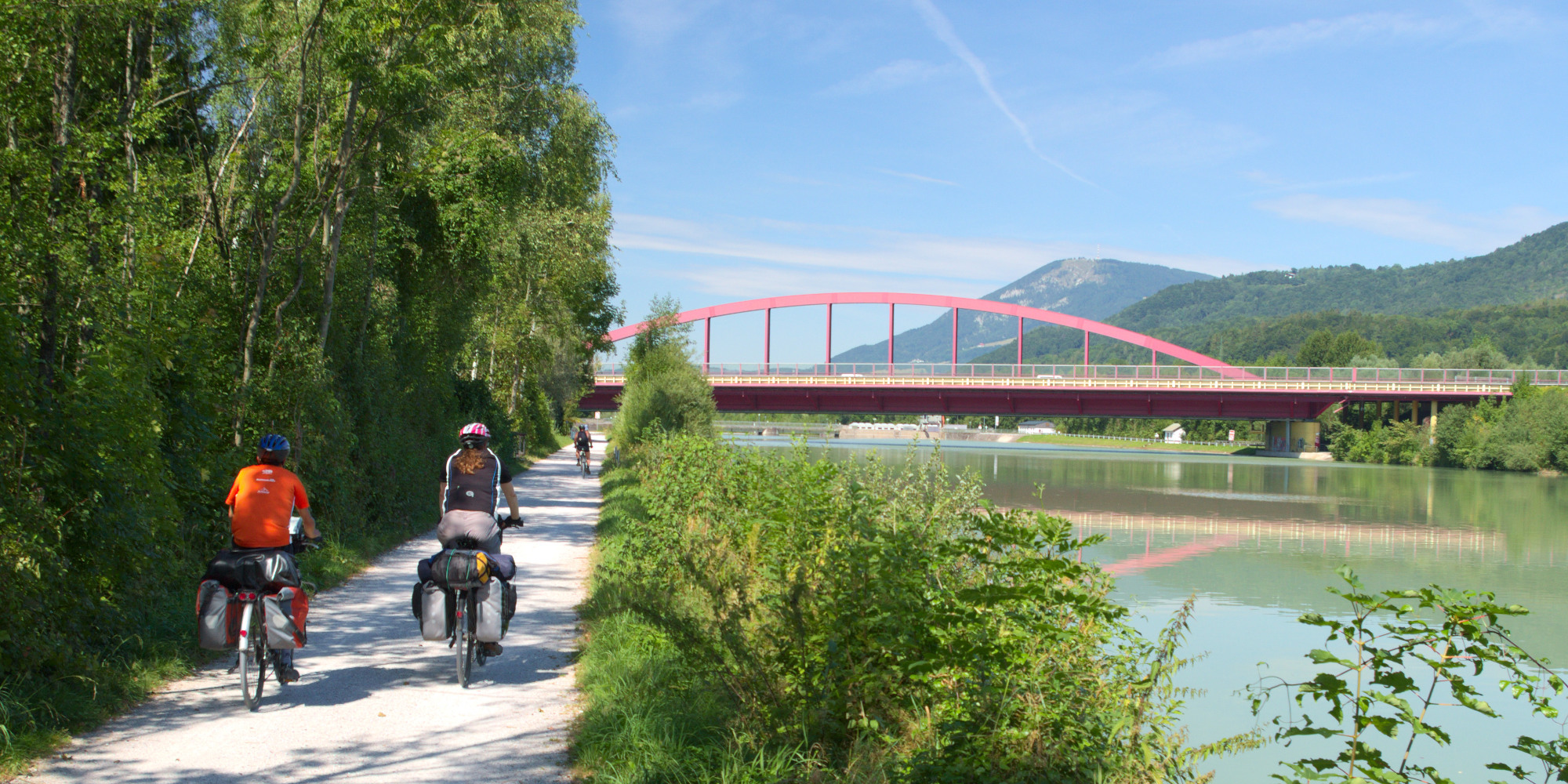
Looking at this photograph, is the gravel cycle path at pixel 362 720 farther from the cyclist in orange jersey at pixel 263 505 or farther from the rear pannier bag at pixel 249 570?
the cyclist in orange jersey at pixel 263 505

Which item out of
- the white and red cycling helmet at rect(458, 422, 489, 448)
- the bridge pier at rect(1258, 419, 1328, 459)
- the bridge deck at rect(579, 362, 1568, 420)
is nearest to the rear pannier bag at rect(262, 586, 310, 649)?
the white and red cycling helmet at rect(458, 422, 489, 448)

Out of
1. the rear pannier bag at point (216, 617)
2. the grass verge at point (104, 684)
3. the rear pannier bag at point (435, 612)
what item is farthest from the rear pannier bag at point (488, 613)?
the grass verge at point (104, 684)

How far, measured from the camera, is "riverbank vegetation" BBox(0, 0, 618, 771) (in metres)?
5.16

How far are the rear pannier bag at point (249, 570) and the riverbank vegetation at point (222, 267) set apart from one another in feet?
2.06

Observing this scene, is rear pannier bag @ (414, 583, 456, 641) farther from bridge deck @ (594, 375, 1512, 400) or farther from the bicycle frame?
bridge deck @ (594, 375, 1512, 400)

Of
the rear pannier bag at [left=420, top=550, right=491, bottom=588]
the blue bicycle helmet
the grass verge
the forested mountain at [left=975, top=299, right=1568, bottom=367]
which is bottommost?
the grass verge

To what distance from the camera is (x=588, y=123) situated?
16.7 metres

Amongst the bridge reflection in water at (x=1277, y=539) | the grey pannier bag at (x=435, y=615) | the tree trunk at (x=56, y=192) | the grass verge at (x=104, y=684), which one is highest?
the tree trunk at (x=56, y=192)

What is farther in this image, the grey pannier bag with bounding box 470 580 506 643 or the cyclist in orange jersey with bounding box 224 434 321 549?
the grey pannier bag with bounding box 470 580 506 643

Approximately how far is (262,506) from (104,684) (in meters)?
1.08

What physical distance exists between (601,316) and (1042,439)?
74830 millimetres

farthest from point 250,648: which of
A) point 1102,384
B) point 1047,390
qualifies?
point 1102,384

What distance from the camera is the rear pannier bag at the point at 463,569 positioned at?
5.76m

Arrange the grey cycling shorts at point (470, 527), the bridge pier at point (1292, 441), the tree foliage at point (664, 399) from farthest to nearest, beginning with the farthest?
1. the bridge pier at point (1292, 441)
2. the tree foliage at point (664, 399)
3. the grey cycling shorts at point (470, 527)
